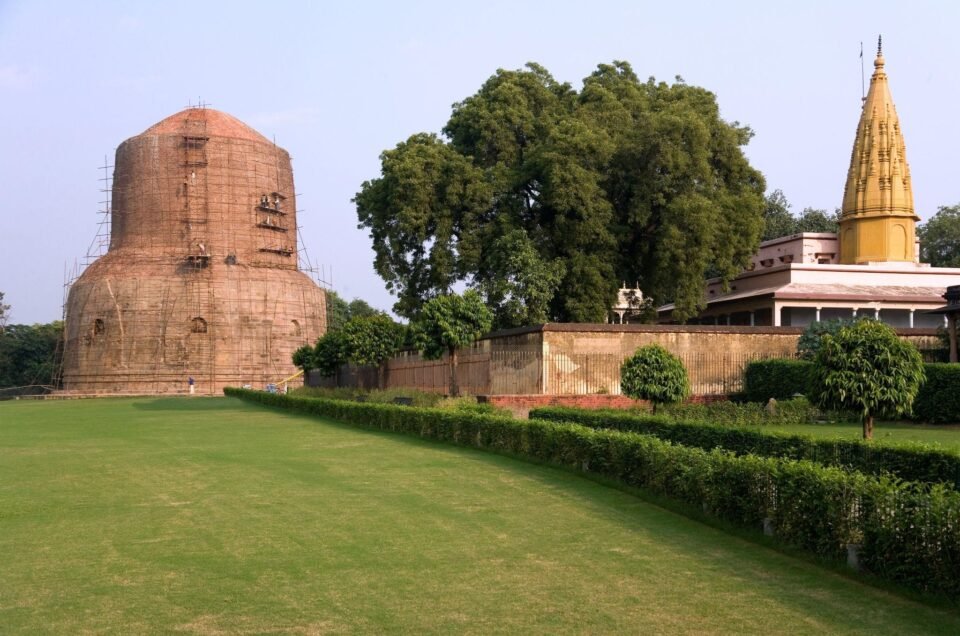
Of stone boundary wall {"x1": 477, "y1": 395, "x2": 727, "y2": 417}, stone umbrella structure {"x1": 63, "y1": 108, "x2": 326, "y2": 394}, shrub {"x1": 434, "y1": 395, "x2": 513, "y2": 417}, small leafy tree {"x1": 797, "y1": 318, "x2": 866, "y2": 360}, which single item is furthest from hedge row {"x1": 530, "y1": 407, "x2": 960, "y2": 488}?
stone umbrella structure {"x1": 63, "y1": 108, "x2": 326, "y2": 394}

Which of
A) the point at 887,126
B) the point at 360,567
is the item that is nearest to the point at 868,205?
the point at 887,126

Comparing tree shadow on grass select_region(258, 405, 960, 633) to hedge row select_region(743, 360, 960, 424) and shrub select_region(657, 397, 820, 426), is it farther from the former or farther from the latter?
shrub select_region(657, 397, 820, 426)

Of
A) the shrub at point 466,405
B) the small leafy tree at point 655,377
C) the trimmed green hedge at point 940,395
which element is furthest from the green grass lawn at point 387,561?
the trimmed green hedge at point 940,395

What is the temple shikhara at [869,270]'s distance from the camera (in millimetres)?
36750

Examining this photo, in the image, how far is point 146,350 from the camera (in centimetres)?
5222

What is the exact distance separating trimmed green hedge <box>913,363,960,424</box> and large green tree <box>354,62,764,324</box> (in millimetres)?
10368

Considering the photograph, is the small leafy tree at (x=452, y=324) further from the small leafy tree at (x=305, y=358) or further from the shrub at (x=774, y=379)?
the small leafy tree at (x=305, y=358)

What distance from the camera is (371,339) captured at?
3347 centimetres

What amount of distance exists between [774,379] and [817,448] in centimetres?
1624

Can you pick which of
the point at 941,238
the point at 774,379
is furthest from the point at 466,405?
the point at 941,238

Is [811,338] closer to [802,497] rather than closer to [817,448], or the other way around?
[817,448]

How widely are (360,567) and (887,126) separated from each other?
3648cm

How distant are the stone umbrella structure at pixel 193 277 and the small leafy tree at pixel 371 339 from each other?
2086 cm

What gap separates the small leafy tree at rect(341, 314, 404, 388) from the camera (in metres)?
33.3
